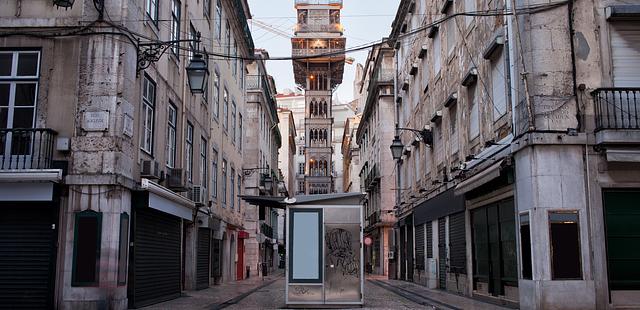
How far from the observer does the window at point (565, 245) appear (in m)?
12.5

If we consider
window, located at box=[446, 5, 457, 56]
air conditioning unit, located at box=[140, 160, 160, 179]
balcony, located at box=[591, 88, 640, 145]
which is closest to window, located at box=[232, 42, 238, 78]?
window, located at box=[446, 5, 457, 56]

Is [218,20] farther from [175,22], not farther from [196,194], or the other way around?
[196,194]

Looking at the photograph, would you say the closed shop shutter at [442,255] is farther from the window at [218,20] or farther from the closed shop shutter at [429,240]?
the window at [218,20]

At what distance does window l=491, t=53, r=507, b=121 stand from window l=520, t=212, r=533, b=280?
3.04m

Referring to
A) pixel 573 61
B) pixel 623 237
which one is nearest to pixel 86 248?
pixel 573 61

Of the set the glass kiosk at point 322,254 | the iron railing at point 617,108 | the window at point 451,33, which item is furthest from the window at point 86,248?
the window at point 451,33

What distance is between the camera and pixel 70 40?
548 inches

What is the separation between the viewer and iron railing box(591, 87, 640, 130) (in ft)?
41.8

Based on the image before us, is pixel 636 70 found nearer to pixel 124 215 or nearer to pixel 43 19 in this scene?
pixel 124 215

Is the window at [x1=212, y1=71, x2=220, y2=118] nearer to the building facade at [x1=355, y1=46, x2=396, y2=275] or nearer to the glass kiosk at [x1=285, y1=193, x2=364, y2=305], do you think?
the glass kiosk at [x1=285, y1=193, x2=364, y2=305]

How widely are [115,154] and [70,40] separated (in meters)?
2.80

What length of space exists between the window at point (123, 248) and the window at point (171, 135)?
4.85 meters

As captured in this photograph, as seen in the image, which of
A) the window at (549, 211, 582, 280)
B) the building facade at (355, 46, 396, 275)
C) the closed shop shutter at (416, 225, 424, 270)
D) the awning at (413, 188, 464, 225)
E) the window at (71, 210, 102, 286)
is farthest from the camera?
the building facade at (355, 46, 396, 275)

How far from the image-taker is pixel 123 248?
543 inches
